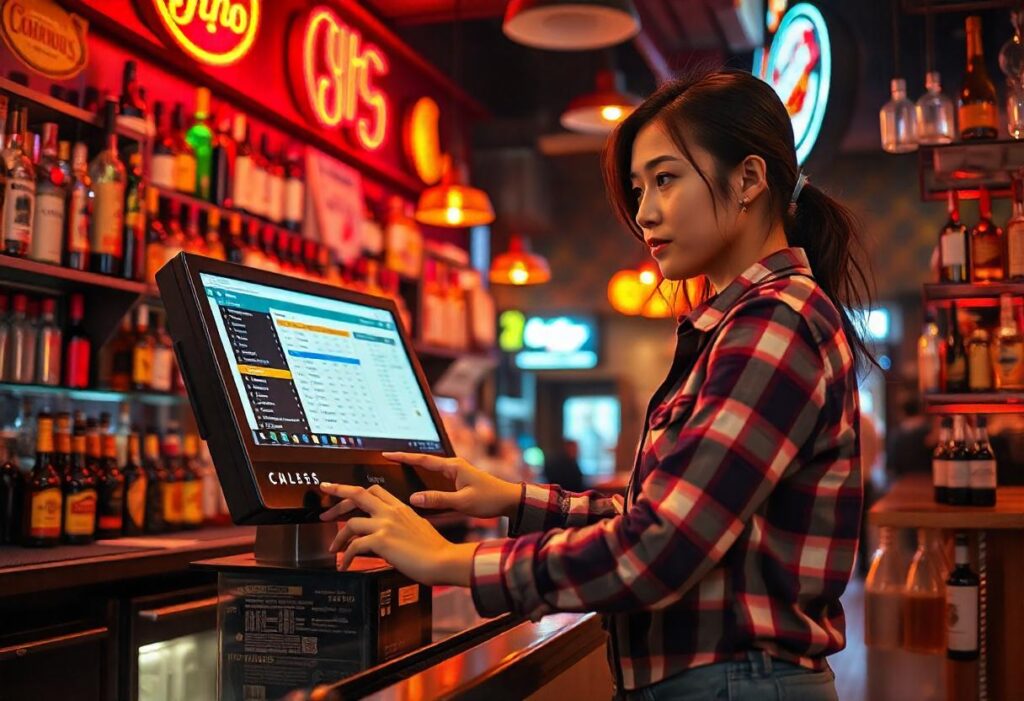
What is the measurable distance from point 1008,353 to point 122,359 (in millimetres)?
2760

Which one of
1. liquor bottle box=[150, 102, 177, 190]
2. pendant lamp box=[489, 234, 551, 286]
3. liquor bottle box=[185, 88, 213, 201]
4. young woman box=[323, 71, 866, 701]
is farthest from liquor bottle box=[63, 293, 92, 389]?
pendant lamp box=[489, 234, 551, 286]

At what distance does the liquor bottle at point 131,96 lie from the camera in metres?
3.44

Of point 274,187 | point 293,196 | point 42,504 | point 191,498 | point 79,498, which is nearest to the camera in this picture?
point 42,504

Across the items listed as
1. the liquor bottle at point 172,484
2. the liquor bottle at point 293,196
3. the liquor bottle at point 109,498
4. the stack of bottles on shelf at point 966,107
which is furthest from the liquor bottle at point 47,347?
the stack of bottles on shelf at point 966,107

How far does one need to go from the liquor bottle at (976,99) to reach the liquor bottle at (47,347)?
2783 millimetres

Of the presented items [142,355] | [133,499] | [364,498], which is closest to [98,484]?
[133,499]

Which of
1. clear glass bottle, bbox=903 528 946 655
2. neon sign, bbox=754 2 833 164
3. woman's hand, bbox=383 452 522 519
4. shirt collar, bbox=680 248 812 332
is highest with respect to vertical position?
neon sign, bbox=754 2 833 164

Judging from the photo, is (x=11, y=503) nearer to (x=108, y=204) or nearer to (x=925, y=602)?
(x=108, y=204)

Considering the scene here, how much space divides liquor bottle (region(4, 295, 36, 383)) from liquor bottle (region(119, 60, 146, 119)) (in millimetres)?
699

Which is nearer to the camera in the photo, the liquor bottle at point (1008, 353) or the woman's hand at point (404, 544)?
the woman's hand at point (404, 544)

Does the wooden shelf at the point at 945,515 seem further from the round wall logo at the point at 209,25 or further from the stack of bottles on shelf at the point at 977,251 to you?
the round wall logo at the point at 209,25

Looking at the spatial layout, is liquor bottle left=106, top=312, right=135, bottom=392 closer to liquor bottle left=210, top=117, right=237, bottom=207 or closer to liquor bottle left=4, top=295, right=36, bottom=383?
liquor bottle left=4, top=295, right=36, bottom=383

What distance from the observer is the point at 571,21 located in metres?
4.12

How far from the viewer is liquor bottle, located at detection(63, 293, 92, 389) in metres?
3.29
